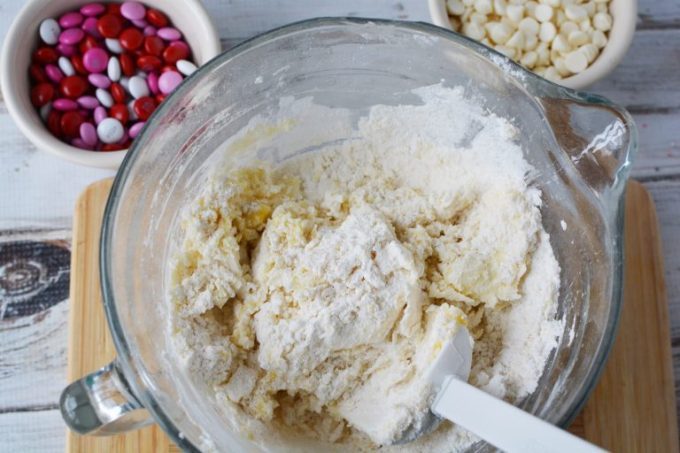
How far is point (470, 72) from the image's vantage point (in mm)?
1389

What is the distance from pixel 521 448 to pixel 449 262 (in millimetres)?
334

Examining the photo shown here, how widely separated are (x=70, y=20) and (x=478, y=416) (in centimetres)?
120

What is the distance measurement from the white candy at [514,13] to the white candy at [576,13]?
0.10m

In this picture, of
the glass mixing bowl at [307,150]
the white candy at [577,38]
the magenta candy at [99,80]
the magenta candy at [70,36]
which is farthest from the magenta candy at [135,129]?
the white candy at [577,38]

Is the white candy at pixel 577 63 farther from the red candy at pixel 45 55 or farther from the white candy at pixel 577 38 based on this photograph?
the red candy at pixel 45 55

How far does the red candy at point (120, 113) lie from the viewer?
171 cm

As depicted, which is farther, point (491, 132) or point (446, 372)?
point (491, 132)

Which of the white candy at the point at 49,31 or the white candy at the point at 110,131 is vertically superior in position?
the white candy at the point at 49,31

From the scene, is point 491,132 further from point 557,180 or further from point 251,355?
point 251,355

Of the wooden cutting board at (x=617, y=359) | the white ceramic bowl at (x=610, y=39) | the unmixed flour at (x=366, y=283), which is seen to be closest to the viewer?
the unmixed flour at (x=366, y=283)

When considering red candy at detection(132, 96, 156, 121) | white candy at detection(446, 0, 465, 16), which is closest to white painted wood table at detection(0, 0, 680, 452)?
white candy at detection(446, 0, 465, 16)

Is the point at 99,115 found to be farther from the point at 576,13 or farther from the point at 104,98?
the point at 576,13

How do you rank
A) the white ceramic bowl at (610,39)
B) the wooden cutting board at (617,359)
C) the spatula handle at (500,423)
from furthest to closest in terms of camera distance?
the white ceramic bowl at (610,39)
the wooden cutting board at (617,359)
the spatula handle at (500,423)

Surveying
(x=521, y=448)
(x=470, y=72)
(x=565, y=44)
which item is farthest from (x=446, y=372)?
(x=565, y=44)
